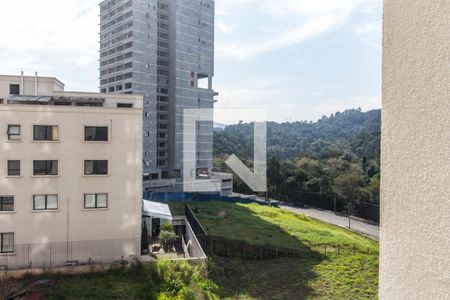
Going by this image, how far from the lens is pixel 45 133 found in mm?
14102

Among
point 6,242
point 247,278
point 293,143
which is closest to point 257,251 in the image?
point 247,278

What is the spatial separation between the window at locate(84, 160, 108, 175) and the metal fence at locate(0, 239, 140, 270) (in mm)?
2716

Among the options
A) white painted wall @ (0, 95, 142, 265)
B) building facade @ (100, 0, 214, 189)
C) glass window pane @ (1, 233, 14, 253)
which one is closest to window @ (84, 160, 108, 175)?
white painted wall @ (0, 95, 142, 265)

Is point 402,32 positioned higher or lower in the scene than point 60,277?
higher

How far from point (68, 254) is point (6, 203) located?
300 centimetres

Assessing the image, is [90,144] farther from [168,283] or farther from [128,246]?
[168,283]

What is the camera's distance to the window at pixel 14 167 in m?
13.8

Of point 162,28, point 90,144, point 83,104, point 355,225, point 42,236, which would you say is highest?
point 162,28

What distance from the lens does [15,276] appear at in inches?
502

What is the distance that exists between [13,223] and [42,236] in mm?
1136

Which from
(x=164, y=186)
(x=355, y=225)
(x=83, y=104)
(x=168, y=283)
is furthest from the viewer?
(x=164, y=186)

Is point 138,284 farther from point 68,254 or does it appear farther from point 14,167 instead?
point 14,167

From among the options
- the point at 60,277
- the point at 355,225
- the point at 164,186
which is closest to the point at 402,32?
the point at 60,277

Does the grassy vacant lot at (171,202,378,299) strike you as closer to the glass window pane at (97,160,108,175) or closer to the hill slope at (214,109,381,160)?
the glass window pane at (97,160,108,175)
